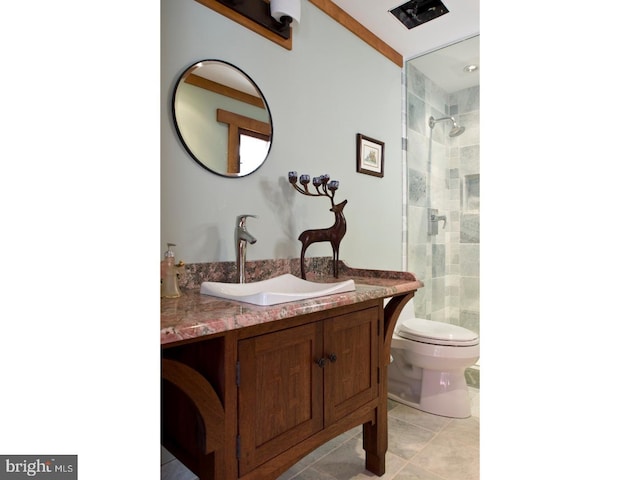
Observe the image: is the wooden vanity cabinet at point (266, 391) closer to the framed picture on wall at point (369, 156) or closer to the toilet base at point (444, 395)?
the toilet base at point (444, 395)

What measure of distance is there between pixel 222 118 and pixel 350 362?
1.16 metres

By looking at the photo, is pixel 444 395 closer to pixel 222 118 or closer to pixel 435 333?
pixel 435 333

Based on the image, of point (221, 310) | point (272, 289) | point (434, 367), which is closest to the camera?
point (221, 310)

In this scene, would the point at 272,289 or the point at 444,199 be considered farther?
the point at 444,199

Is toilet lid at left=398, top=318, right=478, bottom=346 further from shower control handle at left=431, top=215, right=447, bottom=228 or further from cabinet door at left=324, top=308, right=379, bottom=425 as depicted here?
shower control handle at left=431, top=215, right=447, bottom=228

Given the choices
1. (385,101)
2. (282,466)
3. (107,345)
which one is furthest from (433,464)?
(385,101)

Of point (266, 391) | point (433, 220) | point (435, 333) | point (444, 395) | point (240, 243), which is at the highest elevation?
point (433, 220)

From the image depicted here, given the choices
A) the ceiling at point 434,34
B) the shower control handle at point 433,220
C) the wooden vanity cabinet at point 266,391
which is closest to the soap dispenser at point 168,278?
the wooden vanity cabinet at point 266,391

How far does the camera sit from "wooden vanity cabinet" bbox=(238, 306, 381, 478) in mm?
1062

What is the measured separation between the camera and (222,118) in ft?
5.15

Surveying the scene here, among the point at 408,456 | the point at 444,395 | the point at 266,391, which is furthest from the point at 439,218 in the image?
the point at 266,391

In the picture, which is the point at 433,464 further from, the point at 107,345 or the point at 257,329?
the point at 107,345
